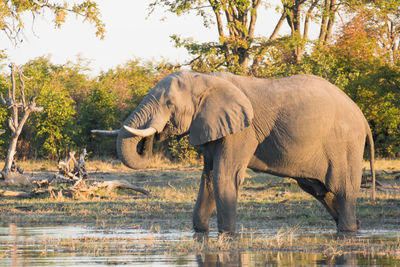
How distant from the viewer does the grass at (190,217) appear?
9539mm

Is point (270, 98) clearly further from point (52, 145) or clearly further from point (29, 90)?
point (29, 90)

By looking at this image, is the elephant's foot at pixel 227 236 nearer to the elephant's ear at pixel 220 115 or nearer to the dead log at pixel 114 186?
the elephant's ear at pixel 220 115

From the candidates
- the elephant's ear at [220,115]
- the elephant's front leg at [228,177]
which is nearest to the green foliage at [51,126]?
the elephant's ear at [220,115]

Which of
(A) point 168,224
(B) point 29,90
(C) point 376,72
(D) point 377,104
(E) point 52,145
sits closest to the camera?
(A) point 168,224

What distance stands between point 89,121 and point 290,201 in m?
16.7

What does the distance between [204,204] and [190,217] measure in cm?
212

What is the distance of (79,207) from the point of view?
594 inches

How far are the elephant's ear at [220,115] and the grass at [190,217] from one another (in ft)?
4.87

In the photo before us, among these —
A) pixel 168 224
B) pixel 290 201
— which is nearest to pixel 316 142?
pixel 168 224

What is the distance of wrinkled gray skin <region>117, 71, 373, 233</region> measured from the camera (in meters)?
11.0

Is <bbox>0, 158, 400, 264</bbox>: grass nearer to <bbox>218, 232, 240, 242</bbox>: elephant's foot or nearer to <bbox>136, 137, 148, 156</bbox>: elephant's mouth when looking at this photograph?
<bbox>218, 232, 240, 242</bbox>: elephant's foot

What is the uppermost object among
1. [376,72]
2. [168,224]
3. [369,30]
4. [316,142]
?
[369,30]

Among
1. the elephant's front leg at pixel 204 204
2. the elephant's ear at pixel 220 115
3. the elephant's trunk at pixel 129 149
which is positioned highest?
the elephant's ear at pixel 220 115

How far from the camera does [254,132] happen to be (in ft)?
37.3
